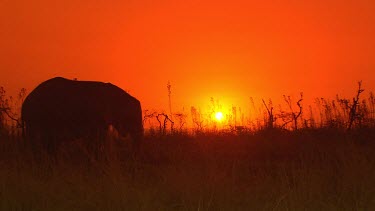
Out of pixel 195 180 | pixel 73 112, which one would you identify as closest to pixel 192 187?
pixel 195 180

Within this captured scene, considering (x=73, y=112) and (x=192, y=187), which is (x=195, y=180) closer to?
(x=192, y=187)

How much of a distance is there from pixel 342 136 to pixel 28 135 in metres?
5.25

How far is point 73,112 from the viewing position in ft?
30.6

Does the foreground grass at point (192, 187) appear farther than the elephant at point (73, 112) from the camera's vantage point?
No

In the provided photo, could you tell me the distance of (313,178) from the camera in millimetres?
5988

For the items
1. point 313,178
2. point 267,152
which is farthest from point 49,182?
point 267,152

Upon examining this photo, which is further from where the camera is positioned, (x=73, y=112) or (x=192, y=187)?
(x=73, y=112)

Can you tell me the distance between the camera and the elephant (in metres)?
8.99

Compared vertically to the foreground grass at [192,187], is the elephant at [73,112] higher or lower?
higher

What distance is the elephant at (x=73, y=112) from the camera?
8.99 meters

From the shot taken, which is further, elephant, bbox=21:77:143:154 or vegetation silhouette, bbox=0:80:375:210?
elephant, bbox=21:77:143:154

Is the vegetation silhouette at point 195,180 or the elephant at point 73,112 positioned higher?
the elephant at point 73,112

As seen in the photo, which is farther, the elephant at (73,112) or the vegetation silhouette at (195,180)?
the elephant at (73,112)

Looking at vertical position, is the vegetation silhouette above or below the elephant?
below
